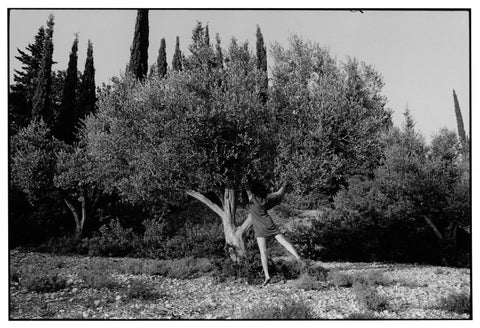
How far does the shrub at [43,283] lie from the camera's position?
763 cm

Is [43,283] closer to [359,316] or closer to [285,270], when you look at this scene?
[285,270]

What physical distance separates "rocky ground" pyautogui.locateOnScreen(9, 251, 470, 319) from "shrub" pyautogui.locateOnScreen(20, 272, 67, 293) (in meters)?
0.10

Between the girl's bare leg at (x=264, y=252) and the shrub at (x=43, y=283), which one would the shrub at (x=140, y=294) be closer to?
the shrub at (x=43, y=283)

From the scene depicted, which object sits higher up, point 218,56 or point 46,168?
A: point 218,56

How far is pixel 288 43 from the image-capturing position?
410 inches

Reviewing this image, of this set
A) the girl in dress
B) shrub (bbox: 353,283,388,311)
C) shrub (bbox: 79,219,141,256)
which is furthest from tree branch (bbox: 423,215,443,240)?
shrub (bbox: 79,219,141,256)

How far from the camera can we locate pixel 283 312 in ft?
20.9

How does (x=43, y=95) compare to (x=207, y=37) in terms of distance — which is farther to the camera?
(x=43, y=95)

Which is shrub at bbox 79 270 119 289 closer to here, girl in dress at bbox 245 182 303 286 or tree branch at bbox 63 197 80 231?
girl in dress at bbox 245 182 303 286

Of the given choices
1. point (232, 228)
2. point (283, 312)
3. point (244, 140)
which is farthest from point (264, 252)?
point (244, 140)

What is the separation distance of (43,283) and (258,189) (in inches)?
219

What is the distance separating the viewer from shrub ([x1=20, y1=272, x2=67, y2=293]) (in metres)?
7.63

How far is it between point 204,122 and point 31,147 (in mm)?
10191
